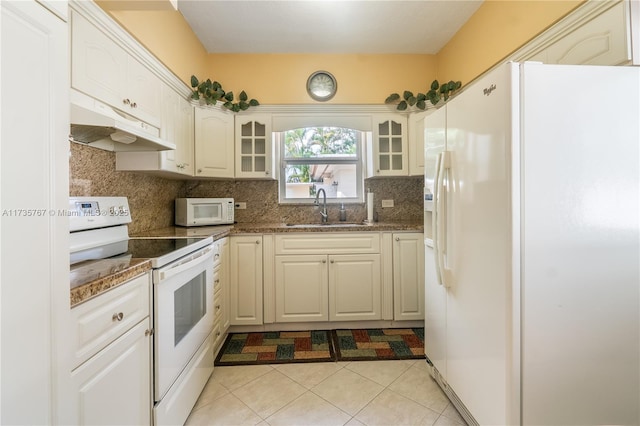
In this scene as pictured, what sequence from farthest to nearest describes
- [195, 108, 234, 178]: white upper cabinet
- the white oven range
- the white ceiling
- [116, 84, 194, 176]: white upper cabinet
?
[195, 108, 234, 178]: white upper cabinet → the white ceiling → [116, 84, 194, 176]: white upper cabinet → the white oven range

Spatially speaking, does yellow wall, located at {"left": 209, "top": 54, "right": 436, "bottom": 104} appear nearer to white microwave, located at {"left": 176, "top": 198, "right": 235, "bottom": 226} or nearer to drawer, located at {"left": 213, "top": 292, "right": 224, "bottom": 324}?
white microwave, located at {"left": 176, "top": 198, "right": 235, "bottom": 226}

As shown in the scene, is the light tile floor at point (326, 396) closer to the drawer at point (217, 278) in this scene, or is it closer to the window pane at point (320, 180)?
the drawer at point (217, 278)

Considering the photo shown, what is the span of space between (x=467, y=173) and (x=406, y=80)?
1.97m

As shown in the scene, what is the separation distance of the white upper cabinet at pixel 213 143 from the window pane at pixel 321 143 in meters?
0.66

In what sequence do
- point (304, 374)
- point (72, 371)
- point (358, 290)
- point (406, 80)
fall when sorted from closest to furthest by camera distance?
point (72, 371) < point (304, 374) < point (358, 290) < point (406, 80)

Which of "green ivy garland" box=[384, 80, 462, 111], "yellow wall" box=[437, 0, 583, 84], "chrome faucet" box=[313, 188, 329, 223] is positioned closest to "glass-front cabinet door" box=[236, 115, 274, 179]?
"chrome faucet" box=[313, 188, 329, 223]

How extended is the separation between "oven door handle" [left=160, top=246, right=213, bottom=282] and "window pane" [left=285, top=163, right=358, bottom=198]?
143 centimetres

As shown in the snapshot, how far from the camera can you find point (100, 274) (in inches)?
35.7

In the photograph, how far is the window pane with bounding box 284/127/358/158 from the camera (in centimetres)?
302

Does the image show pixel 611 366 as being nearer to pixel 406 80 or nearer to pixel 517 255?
pixel 517 255

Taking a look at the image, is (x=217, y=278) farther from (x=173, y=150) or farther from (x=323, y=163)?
(x=323, y=163)

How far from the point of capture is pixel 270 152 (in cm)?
262

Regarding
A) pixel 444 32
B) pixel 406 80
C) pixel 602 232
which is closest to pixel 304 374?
pixel 602 232

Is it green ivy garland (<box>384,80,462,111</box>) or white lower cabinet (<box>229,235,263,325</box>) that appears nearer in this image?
white lower cabinet (<box>229,235,263,325</box>)
